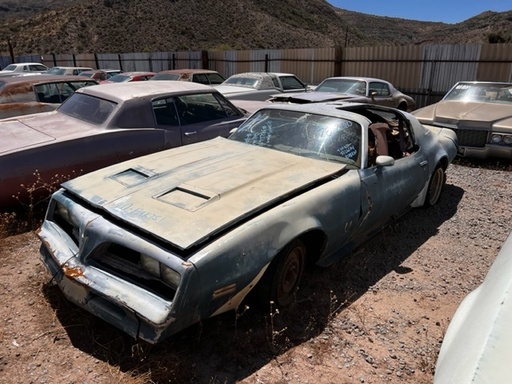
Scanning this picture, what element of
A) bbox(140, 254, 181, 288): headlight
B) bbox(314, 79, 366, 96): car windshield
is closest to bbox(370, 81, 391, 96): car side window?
bbox(314, 79, 366, 96): car windshield

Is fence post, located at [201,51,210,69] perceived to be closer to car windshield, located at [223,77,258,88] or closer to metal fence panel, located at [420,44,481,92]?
car windshield, located at [223,77,258,88]

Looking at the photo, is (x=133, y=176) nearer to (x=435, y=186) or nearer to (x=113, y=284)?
(x=113, y=284)

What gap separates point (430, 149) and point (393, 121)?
1.01 meters

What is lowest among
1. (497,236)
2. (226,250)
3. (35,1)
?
(497,236)

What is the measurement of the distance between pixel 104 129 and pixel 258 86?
6.59 meters

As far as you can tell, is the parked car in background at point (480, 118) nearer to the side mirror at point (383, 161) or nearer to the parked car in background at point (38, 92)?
the side mirror at point (383, 161)

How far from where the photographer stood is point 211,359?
271 cm

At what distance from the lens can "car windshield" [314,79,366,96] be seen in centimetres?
1010

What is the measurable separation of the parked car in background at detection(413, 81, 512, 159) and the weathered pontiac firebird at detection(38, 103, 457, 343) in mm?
3491

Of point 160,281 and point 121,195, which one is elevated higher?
point 121,195

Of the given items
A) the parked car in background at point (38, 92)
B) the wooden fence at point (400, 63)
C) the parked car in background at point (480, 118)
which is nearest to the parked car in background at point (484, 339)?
the parked car in background at point (480, 118)

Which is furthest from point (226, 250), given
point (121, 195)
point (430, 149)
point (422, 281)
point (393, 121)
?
point (393, 121)

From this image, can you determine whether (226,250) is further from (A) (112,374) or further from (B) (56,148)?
(B) (56,148)

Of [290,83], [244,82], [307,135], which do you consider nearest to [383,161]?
[307,135]
